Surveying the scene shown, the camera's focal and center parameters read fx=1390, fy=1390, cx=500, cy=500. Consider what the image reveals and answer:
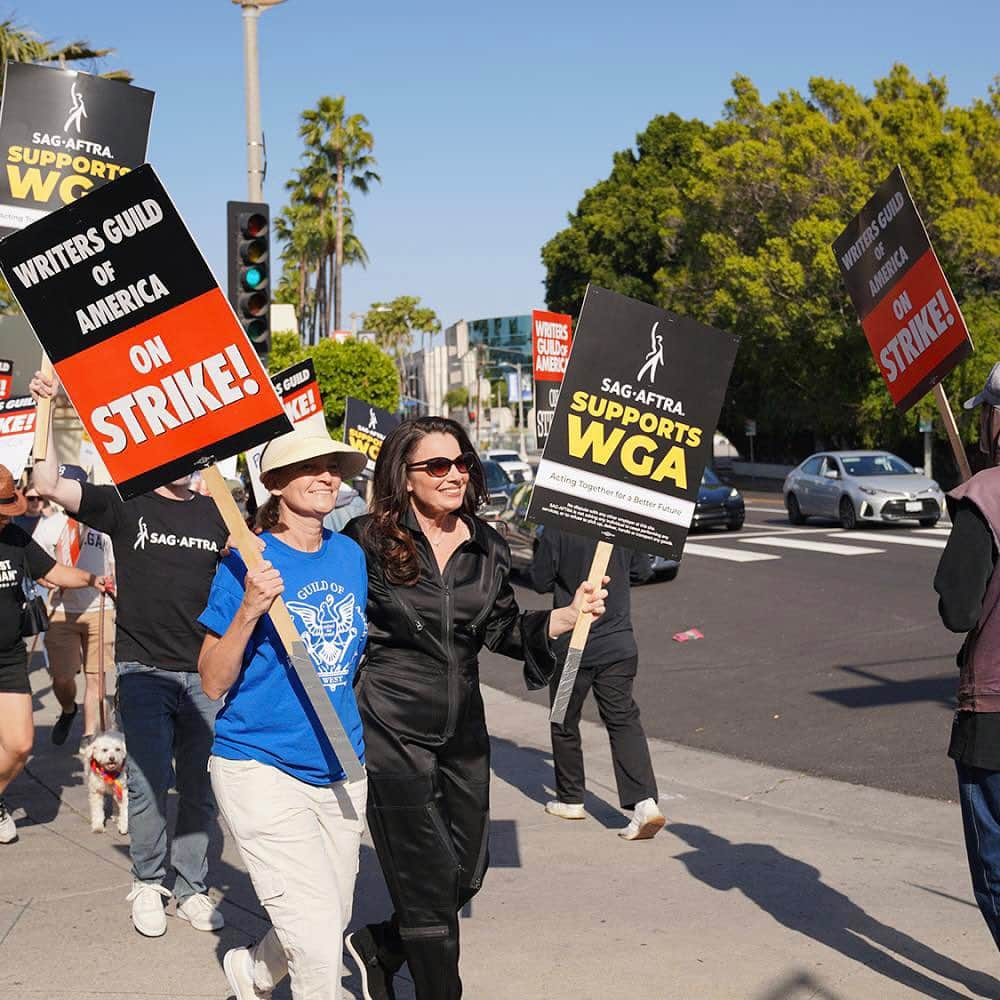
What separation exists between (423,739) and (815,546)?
61.5ft

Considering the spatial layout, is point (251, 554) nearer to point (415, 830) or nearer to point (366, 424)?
point (415, 830)

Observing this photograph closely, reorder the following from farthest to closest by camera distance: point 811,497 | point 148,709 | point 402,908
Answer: point 811,497, point 148,709, point 402,908

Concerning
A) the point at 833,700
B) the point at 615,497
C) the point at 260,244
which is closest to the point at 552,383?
the point at 260,244

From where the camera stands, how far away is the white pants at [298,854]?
12.6ft

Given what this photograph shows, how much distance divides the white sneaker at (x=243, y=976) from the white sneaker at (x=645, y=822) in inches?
121

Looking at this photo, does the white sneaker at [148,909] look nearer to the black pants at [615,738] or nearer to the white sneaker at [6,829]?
the white sneaker at [6,829]

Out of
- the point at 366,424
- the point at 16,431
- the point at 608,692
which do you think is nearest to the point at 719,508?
the point at 366,424

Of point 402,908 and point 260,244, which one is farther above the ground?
point 260,244

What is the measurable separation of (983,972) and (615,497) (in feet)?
6.86

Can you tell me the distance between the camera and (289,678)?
4.01m

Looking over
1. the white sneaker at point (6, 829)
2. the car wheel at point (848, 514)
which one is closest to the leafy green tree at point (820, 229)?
the car wheel at point (848, 514)

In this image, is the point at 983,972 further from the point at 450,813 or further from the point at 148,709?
the point at 148,709

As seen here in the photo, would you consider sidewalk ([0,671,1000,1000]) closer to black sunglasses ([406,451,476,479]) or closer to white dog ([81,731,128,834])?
white dog ([81,731,128,834])

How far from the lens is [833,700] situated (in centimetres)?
1066
